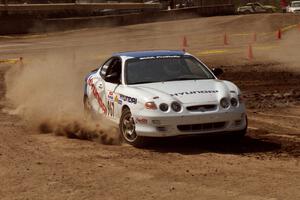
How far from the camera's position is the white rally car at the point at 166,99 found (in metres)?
9.01

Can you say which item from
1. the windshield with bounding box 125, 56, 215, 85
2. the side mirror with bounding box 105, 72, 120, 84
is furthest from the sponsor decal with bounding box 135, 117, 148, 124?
the side mirror with bounding box 105, 72, 120, 84

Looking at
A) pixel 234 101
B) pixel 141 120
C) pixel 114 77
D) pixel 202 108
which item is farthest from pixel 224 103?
pixel 114 77

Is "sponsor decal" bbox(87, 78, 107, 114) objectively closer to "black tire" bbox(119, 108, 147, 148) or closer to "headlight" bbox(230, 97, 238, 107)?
"black tire" bbox(119, 108, 147, 148)

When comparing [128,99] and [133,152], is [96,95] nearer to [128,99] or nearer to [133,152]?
[128,99]

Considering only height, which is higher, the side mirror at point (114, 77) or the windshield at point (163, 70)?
the windshield at point (163, 70)

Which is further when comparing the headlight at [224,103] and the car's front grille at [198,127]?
the headlight at [224,103]

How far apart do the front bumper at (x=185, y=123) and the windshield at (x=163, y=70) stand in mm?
1076

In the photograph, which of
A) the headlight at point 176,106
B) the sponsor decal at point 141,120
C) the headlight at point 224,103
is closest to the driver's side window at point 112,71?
the sponsor decal at point 141,120

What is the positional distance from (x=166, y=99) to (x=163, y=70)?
4.06ft

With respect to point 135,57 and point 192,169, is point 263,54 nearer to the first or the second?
point 135,57

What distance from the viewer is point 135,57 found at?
417 inches

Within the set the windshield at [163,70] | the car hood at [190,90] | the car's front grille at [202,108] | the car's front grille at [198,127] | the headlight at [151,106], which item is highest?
the windshield at [163,70]

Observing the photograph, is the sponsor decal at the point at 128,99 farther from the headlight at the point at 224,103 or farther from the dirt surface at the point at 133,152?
the headlight at the point at 224,103

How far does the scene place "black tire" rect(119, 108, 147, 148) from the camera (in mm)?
9281
